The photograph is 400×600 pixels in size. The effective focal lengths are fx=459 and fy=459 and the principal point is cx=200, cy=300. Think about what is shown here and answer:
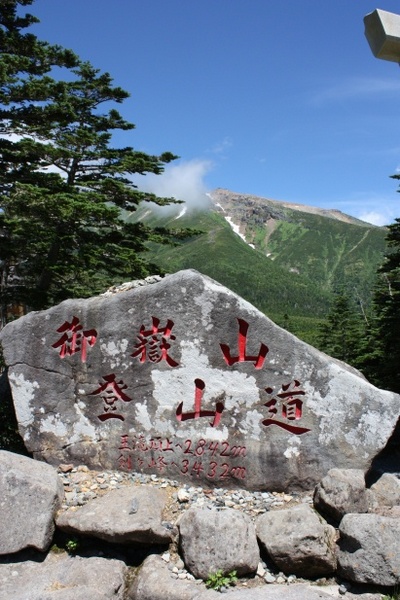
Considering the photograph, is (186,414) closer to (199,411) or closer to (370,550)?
(199,411)

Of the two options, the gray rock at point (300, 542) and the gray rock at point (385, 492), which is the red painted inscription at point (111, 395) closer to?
the gray rock at point (300, 542)

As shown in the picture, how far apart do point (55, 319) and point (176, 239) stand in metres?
10.9

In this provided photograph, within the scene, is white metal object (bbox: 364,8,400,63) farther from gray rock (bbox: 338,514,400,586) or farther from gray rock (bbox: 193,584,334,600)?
gray rock (bbox: 193,584,334,600)

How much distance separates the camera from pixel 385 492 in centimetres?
615

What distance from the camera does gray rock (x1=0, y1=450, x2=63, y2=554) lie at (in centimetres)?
538

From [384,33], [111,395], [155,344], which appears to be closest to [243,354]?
[155,344]

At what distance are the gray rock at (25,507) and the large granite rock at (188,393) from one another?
865mm

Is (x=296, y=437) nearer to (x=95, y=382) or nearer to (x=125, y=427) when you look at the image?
(x=125, y=427)

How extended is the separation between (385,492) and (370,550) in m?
1.58

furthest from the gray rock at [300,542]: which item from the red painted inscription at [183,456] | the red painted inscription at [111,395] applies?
the red painted inscription at [111,395]

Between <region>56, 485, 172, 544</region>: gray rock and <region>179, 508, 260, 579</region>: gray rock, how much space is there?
37 cm

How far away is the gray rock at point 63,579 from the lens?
15.8ft

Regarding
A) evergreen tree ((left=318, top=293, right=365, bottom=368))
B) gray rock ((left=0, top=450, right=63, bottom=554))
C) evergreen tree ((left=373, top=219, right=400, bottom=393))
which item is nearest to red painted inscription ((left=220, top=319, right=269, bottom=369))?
gray rock ((left=0, top=450, right=63, bottom=554))

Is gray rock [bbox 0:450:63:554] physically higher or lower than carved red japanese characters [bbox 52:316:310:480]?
lower
